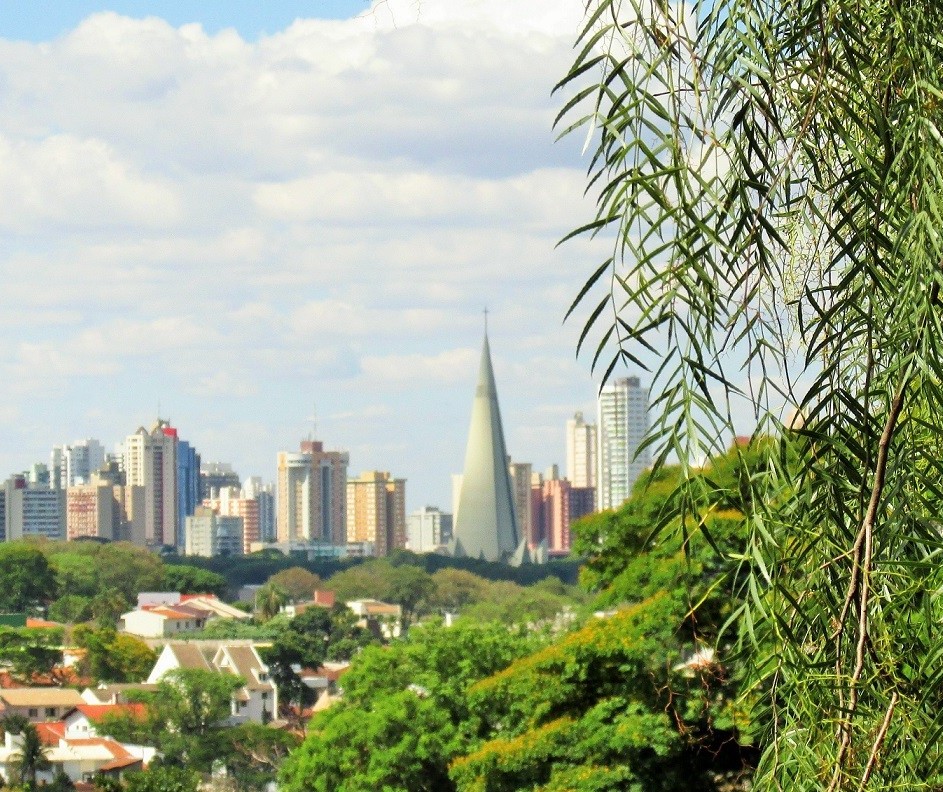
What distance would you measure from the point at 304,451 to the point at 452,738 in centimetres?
8812

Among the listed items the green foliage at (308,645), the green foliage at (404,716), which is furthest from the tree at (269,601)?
the green foliage at (404,716)

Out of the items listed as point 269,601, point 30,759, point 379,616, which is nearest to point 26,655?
point 30,759

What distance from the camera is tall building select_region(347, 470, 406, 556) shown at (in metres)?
93.9

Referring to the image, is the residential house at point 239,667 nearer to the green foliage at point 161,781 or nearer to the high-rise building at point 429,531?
the green foliage at point 161,781

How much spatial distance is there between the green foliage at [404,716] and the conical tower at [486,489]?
58459 millimetres

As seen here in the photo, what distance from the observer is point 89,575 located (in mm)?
55062

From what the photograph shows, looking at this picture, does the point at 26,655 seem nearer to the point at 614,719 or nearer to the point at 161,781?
Result: the point at 161,781

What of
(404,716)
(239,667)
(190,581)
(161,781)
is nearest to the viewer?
(404,716)

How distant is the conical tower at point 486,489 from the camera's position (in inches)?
2788

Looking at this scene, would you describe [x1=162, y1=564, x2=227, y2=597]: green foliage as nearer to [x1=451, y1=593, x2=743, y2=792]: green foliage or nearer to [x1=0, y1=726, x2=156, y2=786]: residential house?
[x1=0, y1=726, x2=156, y2=786]: residential house

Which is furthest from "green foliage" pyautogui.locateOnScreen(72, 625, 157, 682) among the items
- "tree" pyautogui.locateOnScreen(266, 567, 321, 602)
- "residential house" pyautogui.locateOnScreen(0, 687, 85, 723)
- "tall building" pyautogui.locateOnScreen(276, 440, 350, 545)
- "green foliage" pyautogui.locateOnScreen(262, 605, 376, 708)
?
"tall building" pyautogui.locateOnScreen(276, 440, 350, 545)

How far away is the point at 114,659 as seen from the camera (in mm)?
35375

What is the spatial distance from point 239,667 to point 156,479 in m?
58.4

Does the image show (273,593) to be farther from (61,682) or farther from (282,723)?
(282,723)
